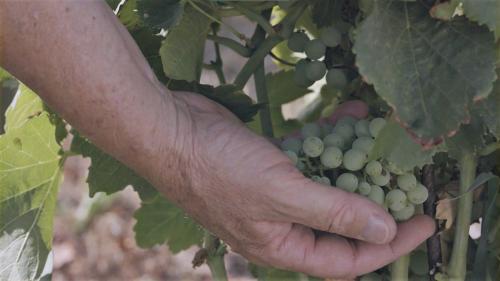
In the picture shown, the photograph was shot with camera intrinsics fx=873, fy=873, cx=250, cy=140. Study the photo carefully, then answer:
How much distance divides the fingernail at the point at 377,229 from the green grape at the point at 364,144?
8 centimetres

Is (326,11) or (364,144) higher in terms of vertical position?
(326,11)

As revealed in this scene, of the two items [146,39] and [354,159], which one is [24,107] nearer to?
[146,39]

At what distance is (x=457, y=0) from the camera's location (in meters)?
0.94

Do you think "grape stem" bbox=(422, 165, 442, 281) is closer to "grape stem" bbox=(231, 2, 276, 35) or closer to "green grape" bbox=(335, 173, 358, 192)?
"green grape" bbox=(335, 173, 358, 192)

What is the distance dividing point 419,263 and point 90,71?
1.65ft

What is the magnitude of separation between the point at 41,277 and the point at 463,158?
26.2 inches

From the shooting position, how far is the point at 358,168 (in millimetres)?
1069

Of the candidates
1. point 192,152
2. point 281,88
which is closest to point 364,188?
point 192,152

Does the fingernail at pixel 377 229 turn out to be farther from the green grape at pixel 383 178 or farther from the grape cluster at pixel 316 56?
the grape cluster at pixel 316 56

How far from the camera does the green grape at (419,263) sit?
1164mm

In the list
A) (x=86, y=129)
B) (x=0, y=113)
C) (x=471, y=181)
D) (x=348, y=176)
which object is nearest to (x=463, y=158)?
(x=471, y=181)

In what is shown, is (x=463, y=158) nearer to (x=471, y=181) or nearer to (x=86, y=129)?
(x=471, y=181)

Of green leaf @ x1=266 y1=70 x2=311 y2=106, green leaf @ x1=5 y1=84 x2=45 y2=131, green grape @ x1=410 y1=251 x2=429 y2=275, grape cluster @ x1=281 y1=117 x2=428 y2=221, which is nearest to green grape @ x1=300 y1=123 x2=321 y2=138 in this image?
grape cluster @ x1=281 y1=117 x2=428 y2=221

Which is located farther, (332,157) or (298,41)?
(298,41)
